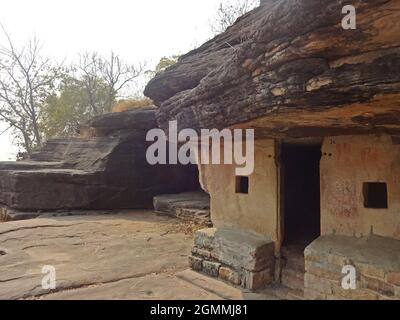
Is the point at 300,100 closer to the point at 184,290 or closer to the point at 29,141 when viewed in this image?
the point at 184,290

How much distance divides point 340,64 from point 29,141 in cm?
Result: 2324

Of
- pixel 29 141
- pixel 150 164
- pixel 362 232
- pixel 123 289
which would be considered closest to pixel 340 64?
pixel 362 232

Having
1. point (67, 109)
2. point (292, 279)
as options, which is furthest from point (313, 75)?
point (67, 109)

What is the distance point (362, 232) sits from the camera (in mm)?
3738

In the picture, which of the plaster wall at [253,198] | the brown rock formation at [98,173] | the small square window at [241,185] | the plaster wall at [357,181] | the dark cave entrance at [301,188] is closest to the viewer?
the plaster wall at [357,181]

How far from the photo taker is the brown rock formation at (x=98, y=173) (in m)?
10.2

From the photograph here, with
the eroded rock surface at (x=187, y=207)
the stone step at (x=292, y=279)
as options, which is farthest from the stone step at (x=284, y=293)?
the eroded rock surface at (x=187, y=207)

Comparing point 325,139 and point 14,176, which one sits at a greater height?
point 325,139

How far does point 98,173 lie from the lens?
35.4ft

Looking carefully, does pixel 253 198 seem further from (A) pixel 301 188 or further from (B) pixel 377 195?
(A) pixel 301 188

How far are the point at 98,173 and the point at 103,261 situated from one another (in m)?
5.93

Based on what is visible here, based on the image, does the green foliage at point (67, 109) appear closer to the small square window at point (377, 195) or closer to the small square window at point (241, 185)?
the small square window at point (241, 185)

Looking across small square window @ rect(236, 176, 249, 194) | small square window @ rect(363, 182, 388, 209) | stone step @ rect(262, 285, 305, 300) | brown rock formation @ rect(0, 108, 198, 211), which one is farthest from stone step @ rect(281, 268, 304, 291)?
brown rock formation @ rect(0, 108, 198, 211)

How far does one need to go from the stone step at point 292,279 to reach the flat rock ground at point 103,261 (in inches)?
18.8
